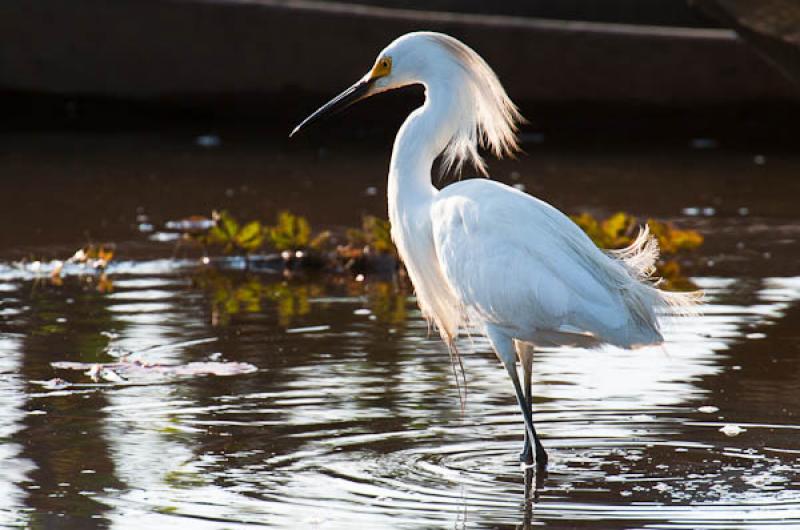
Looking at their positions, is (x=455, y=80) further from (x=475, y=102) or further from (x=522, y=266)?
(x=522, y=266)

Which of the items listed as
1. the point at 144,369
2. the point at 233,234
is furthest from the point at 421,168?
the point at 233,234

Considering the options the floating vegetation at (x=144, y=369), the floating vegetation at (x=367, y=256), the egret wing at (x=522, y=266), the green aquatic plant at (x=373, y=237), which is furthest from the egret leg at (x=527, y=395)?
the floating vegetation at (x=367, y=256)

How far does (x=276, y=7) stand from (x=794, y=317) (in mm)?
7286

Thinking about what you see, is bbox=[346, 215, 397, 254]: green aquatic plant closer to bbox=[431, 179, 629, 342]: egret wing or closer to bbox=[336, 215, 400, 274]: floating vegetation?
bbox=[336, 215, 400, 274]: floating vegetation

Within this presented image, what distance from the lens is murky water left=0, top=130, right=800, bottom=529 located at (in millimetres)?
4285

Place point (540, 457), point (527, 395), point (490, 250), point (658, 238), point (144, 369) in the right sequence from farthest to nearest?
point (658, 238)
point (144, 369)
point (527, 395)
point (490, 250)
point (540, 457)

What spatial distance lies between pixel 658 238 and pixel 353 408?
122 inches

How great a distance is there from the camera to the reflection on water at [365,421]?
Answer: 168 inches

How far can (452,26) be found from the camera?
13.0 meters

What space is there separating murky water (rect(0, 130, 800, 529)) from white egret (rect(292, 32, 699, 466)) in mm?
332

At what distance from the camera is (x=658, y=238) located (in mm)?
8039

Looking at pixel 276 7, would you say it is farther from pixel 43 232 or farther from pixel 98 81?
pixel 43 232

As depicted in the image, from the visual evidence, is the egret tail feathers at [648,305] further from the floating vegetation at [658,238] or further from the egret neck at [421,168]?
the floating vegetation at [658,238]

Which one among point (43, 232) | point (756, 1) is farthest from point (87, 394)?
point (756, 1)
